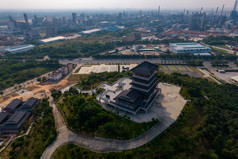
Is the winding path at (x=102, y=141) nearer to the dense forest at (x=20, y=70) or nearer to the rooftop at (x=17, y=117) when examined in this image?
the rooftop at (x=17, y=117)

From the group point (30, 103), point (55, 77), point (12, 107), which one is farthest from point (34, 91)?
point (30, 103)

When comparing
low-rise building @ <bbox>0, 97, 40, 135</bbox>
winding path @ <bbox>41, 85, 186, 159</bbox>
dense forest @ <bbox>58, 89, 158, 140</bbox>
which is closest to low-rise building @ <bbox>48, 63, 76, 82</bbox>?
low-rise building @ <bbox>0, 97, 40, 135</bbox>

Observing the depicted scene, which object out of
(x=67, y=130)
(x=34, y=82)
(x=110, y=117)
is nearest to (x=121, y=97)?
(x=110, y=117)

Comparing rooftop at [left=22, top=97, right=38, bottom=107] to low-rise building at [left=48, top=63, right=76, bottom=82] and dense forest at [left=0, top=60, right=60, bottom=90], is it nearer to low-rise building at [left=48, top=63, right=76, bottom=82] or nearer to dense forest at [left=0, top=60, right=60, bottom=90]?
low-rise building at [left=48, top=63, right=76, bottom=82]

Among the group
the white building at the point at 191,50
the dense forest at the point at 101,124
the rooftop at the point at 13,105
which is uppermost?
the white building at the point at 191,50

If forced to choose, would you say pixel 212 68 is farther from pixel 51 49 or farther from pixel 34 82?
pixel 51 49

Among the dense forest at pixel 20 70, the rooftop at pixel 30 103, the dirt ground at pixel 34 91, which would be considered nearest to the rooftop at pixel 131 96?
the rooftop at pixel 30 103
